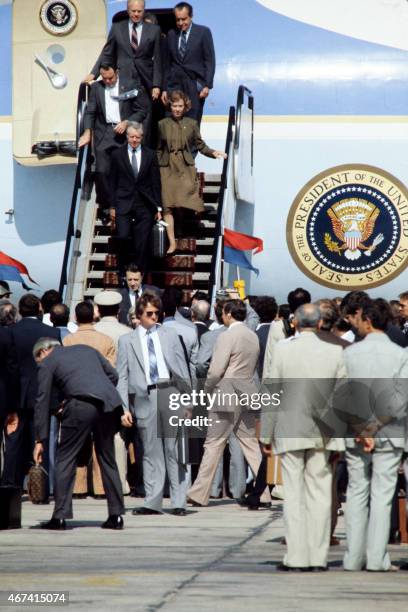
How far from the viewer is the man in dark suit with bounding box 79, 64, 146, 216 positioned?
54.7 feet

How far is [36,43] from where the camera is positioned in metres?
18.7

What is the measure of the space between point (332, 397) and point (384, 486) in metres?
0.67

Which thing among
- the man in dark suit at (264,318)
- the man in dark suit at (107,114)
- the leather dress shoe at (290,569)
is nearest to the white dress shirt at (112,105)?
the man in dark suit at (107,114)

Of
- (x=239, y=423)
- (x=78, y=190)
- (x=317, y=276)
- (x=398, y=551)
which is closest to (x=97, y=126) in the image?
(x=78, y=190)

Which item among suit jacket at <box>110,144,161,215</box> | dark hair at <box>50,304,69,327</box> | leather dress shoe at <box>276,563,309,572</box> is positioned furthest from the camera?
suit jacket at <box>110,144,161,215</box>

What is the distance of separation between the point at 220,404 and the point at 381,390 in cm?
367

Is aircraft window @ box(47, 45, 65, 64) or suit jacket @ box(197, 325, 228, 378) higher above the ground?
aircraft window @ box(47, 45, 65, 64)

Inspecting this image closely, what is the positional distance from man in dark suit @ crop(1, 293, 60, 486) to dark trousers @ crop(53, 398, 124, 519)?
218cm

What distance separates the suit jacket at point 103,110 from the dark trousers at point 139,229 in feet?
4.54

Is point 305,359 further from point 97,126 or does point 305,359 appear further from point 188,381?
point 97,126

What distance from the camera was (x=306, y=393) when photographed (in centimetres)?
909

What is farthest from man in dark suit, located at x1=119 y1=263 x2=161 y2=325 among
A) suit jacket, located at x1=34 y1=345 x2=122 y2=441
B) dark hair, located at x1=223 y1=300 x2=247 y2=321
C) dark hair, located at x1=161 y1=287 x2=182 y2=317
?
suit jacket, located at x1=34 y1=345 x2=122 y2=441

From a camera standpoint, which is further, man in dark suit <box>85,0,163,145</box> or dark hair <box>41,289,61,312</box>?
man in dark suit <box>85,0,163,145</box>

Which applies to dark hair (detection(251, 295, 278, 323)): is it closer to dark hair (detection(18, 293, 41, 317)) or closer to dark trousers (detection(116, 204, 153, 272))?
dark hair (detection(18, 293, 41, 317))
